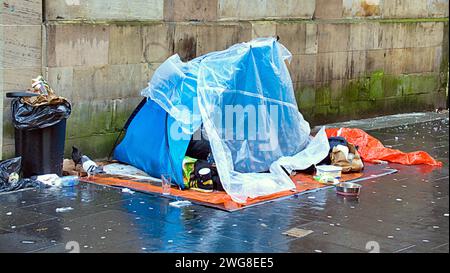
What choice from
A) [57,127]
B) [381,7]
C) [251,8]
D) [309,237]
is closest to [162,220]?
[309,237]

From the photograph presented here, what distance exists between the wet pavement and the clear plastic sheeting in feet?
2.08

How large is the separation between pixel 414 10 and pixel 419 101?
1.60 meters

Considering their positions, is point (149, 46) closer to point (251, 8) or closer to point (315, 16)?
point (251, 8)

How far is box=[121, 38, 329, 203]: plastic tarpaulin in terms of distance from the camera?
7887 mm

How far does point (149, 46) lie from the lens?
951 centimetres

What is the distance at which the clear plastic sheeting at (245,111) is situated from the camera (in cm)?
790

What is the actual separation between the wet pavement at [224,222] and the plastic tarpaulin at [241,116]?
0.60 meters

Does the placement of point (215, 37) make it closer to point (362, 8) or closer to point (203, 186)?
point (203, 186)

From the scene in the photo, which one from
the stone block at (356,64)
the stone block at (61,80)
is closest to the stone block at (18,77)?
the stone block at (61,80)

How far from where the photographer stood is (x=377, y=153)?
9.74 m

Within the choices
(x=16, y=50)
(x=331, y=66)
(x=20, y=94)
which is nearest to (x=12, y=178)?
(x=20, y=94)

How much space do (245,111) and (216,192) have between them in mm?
1047

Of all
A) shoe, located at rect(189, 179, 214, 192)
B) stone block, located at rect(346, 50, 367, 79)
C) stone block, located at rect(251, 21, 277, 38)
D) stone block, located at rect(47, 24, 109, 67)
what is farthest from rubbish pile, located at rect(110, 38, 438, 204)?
stone block, located at rect(346, 50, 367, 79)

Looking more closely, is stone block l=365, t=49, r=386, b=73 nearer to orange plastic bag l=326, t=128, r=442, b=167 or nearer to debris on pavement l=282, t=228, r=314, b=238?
orange plastic bag l=326, t=128, r=442, b=167
